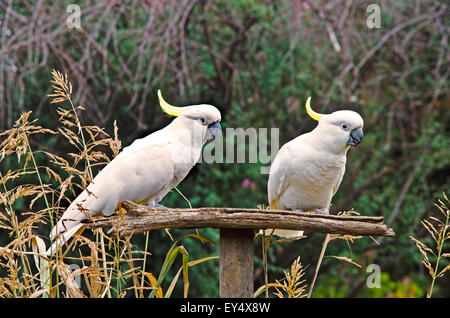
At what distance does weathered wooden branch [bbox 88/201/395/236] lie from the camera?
142 cm

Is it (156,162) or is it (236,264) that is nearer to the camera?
(236,264)

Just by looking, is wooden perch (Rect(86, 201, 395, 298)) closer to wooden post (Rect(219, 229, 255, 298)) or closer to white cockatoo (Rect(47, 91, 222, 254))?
wooden post (Rect(219, 229, 255, 298))

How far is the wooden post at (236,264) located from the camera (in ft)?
4.87

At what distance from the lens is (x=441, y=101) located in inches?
176

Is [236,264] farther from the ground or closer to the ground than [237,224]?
closer to the ground

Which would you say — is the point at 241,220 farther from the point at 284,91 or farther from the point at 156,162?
the point at 284,91

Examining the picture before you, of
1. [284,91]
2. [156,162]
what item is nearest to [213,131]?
[156,162]

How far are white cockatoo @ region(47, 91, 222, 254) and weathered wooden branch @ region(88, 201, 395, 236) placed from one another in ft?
1.08

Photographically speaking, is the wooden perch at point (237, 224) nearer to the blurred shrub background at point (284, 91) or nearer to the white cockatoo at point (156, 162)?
the white cockatoo at point (156, 162)

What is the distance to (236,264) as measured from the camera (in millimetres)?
1503

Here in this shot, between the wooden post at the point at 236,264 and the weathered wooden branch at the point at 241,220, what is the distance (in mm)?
87

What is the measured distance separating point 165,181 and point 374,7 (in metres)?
2.41

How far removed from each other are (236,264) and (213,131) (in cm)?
53
